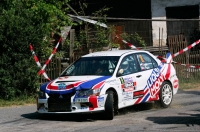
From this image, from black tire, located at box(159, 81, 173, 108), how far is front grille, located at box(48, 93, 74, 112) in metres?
2.82

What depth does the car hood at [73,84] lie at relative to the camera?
1238 centimetres

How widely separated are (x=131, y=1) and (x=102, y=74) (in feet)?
55.5

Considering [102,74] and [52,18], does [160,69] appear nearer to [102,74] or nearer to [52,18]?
[102,74]

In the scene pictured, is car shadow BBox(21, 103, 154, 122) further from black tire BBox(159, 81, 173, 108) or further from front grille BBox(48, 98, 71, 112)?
black tire BBox(159, 81, 173, 108)

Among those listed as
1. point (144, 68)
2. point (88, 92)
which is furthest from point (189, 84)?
point (88, 92)

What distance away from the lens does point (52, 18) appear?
19344 millimetres

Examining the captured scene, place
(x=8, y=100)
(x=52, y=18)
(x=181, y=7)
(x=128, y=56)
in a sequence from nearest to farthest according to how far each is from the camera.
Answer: (x=128, y=56), (x=8, y=100), (x=52, y=18), (x=181, y=7)

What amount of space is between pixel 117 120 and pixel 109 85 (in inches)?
31.1

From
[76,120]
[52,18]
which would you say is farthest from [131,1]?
[76,120]

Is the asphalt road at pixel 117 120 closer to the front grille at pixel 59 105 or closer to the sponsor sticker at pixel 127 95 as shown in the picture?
the front grille at pixel 59 105

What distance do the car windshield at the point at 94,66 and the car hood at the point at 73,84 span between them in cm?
45

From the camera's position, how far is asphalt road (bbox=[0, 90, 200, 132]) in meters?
11.3

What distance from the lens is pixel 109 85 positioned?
1262 cm

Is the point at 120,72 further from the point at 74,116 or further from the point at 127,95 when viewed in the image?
the point at 74,116
